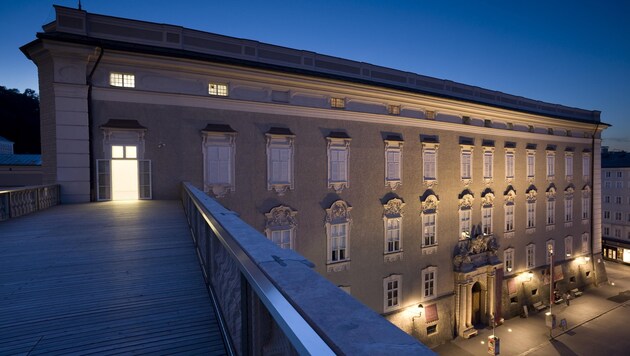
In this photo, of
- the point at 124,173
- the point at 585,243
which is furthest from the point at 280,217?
the point at 585,243

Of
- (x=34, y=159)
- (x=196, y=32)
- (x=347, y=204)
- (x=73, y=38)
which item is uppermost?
(x=196, y=32)

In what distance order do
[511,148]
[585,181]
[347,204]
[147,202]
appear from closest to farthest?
[147,202] < [347,204] < [511,148] < [585,181]

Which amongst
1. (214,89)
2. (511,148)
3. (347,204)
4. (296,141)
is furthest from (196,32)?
(511,148)

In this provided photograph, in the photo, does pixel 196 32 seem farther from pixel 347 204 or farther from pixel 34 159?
pixel 34 159

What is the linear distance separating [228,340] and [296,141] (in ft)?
44.1

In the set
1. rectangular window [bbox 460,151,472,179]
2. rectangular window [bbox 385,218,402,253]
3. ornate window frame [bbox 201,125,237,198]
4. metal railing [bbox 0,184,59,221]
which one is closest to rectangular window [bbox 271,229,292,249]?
ornate window frame [bbox 201,125,237,198]

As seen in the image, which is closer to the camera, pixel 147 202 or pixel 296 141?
pixel 147 202

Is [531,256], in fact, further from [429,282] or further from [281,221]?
[281,221]

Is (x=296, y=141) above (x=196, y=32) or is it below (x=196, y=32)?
below

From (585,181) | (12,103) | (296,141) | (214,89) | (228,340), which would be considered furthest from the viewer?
(12,103)

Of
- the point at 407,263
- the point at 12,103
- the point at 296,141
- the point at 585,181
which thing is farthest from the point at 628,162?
the point at 12,103

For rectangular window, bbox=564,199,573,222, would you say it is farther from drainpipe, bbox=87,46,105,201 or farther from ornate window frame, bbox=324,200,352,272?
drainpipe, bbox=87,46,105,201

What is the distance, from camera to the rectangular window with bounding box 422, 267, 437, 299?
66.6ft

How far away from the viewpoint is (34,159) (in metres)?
28.6
